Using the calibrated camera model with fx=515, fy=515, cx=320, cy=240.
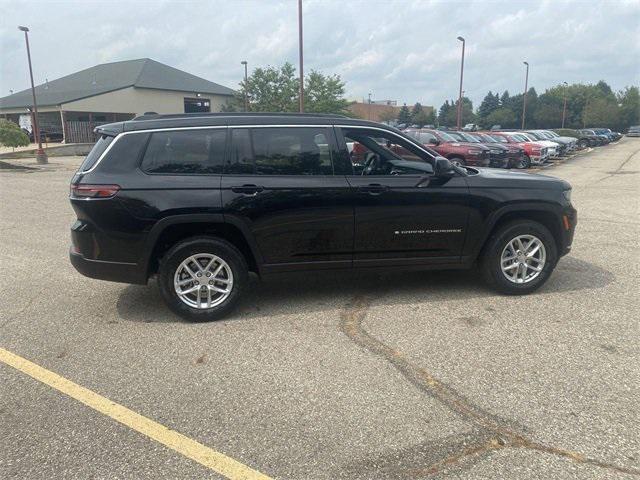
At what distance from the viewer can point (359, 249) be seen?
4.86 meters

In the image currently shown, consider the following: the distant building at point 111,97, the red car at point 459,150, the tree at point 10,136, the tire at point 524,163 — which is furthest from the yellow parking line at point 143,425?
the distant building at point 111,97

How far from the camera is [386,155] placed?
16.4 ft

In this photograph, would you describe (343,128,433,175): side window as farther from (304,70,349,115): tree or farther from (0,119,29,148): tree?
(304,70,349,115): tree

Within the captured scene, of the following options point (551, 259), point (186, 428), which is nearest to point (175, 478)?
point (186, 428)

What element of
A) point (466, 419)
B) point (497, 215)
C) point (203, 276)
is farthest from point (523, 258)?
point (203, 276)

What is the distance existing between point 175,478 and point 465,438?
1573 mm

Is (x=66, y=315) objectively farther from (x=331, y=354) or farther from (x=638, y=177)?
(x=638, y=177)

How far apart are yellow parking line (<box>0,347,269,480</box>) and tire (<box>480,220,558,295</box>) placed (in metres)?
3.41

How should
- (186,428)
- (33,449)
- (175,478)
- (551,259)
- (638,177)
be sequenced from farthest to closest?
(638,177)
(551,259)
(186,428)
(33,449)
(175,478)

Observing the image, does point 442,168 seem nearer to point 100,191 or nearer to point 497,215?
point 497,215

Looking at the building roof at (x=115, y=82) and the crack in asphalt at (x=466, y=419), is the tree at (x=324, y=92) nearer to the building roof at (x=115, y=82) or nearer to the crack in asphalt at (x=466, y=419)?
the building roof at (x=115, y=82)

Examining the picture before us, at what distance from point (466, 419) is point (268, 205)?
2.44 m

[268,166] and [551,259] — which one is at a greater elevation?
[268,166]

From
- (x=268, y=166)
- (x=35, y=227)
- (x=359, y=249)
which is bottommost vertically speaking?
(x=35, y=227)
